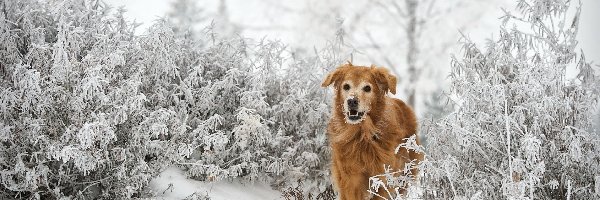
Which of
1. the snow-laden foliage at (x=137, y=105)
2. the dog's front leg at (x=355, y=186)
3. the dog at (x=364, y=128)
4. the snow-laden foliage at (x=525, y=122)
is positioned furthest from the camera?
the dog's front leg at (x=355, y=186)

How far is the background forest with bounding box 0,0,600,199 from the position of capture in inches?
129

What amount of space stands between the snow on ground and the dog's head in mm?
1182

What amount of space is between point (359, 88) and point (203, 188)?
146 cm

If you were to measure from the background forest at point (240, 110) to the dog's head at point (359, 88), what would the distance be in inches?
15.2

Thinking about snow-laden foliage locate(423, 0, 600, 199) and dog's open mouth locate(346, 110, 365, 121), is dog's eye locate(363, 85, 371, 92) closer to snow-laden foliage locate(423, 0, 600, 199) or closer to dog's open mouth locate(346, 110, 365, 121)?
dog's open mouth locate(346, 110, 365, 121)

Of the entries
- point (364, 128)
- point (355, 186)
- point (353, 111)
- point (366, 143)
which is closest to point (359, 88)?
point (353, 111)

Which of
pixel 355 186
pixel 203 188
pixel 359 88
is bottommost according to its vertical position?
pixel 203 188

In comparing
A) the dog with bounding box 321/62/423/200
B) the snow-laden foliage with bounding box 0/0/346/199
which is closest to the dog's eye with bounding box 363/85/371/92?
the dog with bounding box 321/62/423/200

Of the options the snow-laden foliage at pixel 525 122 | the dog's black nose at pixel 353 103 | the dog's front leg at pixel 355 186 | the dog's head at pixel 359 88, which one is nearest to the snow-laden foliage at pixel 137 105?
the dog's front leg at pixel 355 186

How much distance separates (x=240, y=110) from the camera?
179 inches

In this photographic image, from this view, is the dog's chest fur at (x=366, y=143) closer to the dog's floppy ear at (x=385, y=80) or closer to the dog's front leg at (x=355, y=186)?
the dog's front leg at (x=355, y=186)

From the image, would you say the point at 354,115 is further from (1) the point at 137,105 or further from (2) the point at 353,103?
(1) the point at 137,105

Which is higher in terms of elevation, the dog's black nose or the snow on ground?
the dog's black nose

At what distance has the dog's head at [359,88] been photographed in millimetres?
3916
